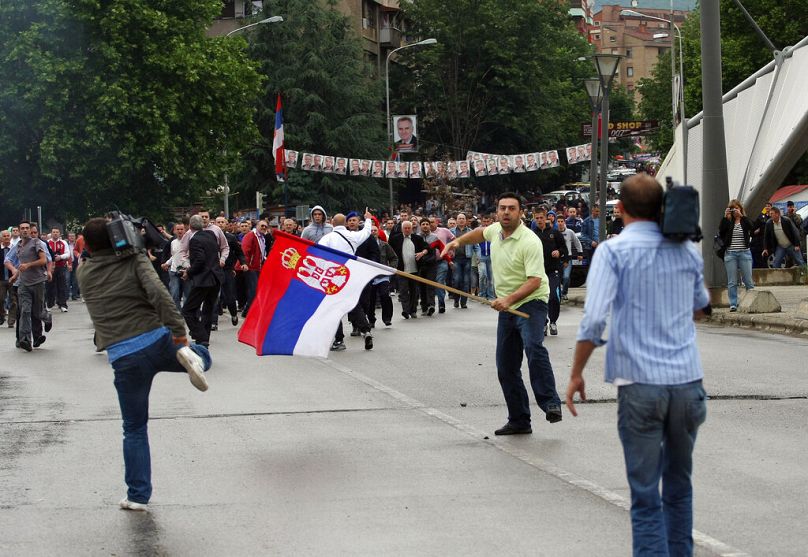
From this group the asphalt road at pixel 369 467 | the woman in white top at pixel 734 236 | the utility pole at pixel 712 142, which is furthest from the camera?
the woman in white top at pixel 734 236

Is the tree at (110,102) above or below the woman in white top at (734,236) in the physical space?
above

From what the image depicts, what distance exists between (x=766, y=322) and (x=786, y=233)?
12.6 metres

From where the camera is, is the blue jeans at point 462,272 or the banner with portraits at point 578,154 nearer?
the blue jeans at point 462,272

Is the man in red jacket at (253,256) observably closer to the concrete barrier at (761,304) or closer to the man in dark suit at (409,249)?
the man in dark suit at (409,249)

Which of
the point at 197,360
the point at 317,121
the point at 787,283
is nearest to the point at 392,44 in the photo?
the point at 317,121

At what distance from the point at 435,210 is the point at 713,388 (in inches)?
1933

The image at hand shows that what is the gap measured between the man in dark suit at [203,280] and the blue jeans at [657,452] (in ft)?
38.5

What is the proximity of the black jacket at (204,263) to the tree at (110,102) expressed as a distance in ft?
94.2

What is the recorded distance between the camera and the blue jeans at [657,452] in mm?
5102

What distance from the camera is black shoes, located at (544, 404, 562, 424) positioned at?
9.95m

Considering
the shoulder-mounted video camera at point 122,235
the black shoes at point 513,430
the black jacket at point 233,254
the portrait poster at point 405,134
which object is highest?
the portrait poster at point 405,134

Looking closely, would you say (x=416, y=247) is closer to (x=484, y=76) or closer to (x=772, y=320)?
(x=772, y=320)

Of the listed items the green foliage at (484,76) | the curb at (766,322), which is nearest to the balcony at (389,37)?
the green foliage at (484,76)

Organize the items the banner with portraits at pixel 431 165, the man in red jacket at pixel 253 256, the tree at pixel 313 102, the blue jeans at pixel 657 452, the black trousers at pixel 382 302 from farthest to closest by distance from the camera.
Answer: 1. the tree at pixel 313 102
2. the banner with portraits at pixel 431 165
3. the man in red jacket at pixel 253 256
4. the black trousers at pixel 382 302
5. the blue jeans at pixel 657 452
